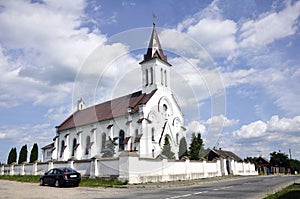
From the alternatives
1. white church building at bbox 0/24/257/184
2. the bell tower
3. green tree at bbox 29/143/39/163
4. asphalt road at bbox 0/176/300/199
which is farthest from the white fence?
green tree at bbox 29/143/39/163

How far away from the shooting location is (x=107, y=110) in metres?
44.3

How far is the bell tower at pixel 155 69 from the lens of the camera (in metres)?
40.6

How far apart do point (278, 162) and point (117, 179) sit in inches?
2762

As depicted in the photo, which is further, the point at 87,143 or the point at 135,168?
the point at 87,143

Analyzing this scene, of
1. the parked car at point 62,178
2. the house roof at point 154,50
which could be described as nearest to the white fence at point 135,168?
the parked car at point 62,178

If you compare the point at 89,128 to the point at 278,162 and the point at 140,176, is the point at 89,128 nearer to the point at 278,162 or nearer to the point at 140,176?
the point at 140,176

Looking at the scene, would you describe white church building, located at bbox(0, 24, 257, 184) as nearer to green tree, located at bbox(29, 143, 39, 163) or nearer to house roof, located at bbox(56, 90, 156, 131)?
house roof, located at bbox(56, 90, 156, 131)

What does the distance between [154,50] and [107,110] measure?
1244 centimetres

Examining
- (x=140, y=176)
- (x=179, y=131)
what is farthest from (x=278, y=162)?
(x=140, y=176)

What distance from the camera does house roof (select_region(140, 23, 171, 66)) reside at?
42.3m

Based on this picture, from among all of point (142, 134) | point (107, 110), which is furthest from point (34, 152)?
point (142, 134)

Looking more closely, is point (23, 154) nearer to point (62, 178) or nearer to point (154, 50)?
point (154, 50)

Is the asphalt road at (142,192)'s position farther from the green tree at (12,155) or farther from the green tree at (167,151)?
the green tree at (12,155)

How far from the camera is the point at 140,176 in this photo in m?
21.2
